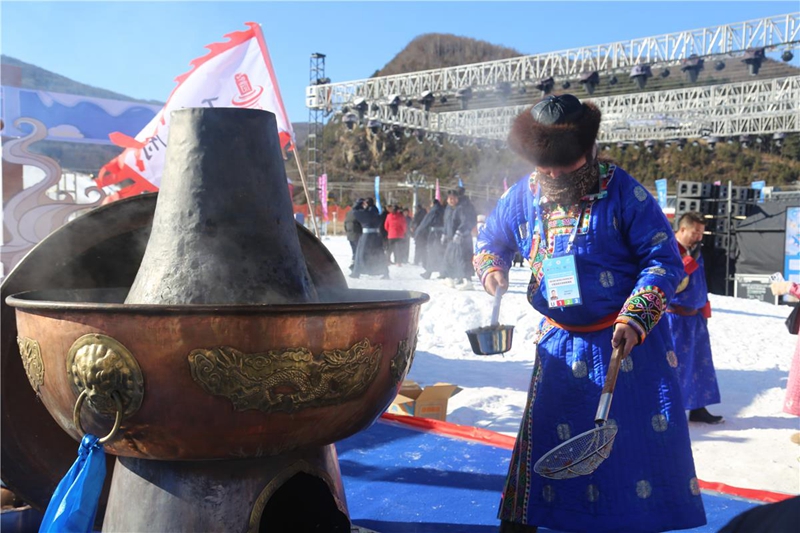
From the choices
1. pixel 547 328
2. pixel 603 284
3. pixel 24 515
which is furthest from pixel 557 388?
pixel 24 515

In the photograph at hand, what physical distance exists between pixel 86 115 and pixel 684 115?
40.4m

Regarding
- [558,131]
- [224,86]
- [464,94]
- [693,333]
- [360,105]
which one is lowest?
[693,333]

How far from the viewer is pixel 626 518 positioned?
2.19 m

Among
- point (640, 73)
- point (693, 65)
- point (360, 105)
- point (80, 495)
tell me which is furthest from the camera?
point (360, 105)

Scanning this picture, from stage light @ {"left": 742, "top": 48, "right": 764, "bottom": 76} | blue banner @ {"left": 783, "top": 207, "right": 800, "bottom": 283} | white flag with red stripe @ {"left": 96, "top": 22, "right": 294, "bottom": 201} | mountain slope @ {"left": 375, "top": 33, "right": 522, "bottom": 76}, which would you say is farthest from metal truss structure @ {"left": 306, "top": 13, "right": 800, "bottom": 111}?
mountain slope @ {"left": 375, "top": 33, "right": 522, "bottom": 76}

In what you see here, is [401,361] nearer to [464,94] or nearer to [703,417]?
[703,417]

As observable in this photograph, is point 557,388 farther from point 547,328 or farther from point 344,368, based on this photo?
point 344,368

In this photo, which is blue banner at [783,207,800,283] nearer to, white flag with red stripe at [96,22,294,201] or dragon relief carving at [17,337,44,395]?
white flag with red stripe at [96,22,294,201]

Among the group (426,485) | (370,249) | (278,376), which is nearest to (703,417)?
(426,485)

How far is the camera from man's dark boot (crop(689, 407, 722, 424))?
5.44 meters

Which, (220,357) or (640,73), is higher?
(640,73)

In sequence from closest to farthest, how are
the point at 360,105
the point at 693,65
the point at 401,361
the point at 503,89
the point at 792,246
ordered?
the point at 401,361, the point at 792,246, the point at 693,65, the point at 360,105, the point at 503,89

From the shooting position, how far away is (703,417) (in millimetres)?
5445

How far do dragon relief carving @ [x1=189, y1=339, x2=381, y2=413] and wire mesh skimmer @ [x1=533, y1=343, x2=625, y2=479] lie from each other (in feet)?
2.26
